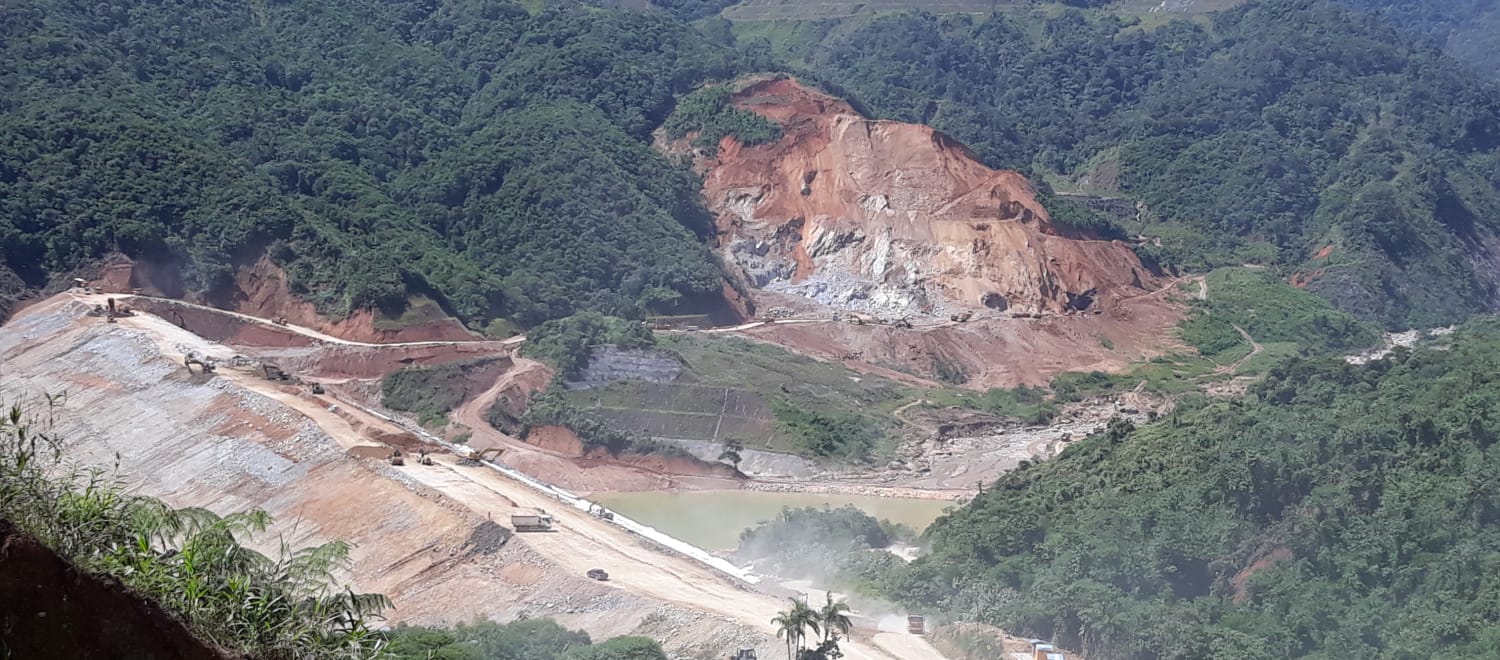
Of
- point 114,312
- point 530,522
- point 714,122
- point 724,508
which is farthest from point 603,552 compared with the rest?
point 714,122

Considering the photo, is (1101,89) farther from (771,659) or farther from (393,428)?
(771,659)

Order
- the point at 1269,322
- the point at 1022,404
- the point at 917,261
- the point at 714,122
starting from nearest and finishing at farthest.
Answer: the point at 1022,404, the point at 1269,322, the point at 917,261, the point at 714,122

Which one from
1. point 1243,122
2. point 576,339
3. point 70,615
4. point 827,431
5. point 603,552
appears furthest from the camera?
point 1243,122

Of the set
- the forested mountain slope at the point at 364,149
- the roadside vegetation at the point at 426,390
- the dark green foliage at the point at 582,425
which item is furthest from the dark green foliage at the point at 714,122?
the dark green foliage at the point at 582,425

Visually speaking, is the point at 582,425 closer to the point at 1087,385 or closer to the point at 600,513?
the point at 600,513

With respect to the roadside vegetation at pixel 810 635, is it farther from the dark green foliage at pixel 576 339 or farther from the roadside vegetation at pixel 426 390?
the dark green foliage at pixel 576 339

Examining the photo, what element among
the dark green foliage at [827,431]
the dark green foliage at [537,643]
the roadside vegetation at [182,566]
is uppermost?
the roadside vegetation at [182,566]
